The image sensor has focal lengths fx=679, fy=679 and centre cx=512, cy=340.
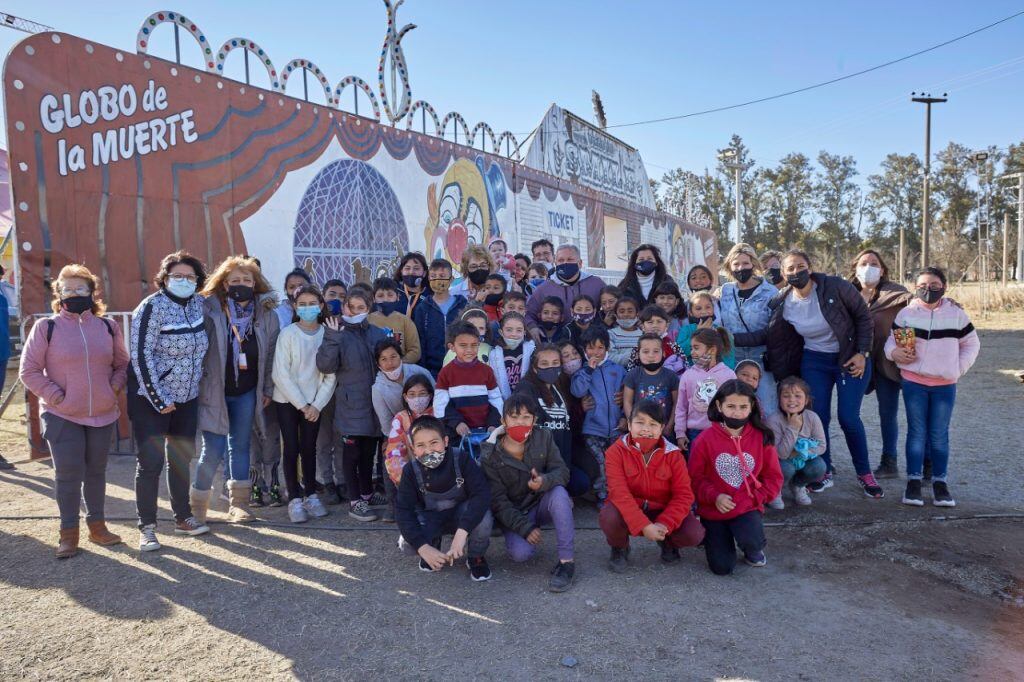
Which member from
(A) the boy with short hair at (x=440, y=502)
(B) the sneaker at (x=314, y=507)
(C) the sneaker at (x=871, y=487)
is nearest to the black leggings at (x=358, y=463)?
(B) the sneaker at (x=314, y=507)

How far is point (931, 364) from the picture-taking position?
4.80 meters

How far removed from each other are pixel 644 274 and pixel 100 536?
14.1ft

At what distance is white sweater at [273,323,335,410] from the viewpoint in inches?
182

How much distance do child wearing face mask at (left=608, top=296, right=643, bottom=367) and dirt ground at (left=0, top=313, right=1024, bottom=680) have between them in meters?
1.24

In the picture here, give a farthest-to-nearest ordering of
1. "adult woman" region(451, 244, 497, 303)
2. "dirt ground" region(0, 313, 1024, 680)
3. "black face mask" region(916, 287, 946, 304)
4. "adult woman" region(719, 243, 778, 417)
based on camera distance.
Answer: "adult woman" region(451, 244, 497, 303) → "adult woman" region(719, 243, 778, 417) → "black face mask" region(916, 287, 946, 304) → "dirt ground" region(0, 313, 1024, 680)

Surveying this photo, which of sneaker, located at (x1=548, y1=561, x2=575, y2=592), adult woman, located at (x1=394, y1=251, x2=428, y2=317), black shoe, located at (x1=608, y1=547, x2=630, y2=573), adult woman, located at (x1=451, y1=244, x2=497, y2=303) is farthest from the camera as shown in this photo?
adult woman, located at (x1=451, y1=244, x2=497, y2=303)

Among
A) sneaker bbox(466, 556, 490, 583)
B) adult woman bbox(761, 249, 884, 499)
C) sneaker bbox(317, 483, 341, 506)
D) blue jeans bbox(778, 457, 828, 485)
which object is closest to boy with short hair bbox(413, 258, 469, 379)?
sneaker bbox(317, 483, 341, 506)

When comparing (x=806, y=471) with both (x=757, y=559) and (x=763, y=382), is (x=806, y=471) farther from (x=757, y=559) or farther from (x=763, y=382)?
(x=757, y=559)

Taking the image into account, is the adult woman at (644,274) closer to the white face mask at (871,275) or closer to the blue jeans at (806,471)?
the white face mask at (871,275)

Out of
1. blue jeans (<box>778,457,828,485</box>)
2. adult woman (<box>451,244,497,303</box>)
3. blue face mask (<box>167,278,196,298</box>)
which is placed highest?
adult woman (<box>451,244,497,303</box>)

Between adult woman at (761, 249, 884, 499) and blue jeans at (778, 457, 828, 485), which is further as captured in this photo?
adult woman at (761, 249, 884, 499)

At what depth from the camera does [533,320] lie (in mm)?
5430

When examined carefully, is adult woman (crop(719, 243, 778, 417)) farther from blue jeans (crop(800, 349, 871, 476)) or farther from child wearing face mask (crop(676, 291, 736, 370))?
blue jeans (crop(800, 349, 871, 476))

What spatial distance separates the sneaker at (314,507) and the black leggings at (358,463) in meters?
0.20
